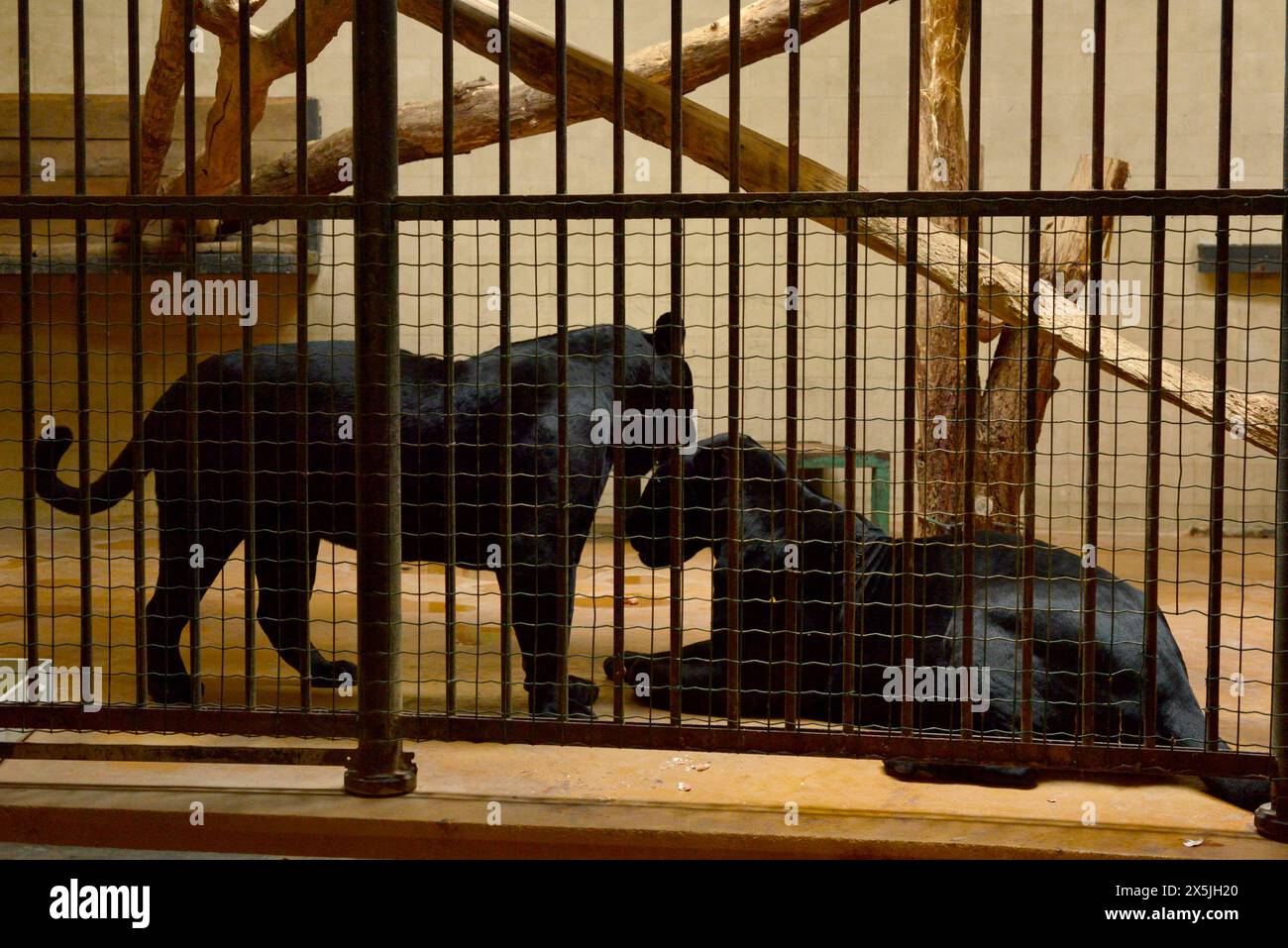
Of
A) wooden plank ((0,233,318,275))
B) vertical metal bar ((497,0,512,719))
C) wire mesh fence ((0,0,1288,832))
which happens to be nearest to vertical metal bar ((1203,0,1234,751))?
wire mesh fence ((0,0,1288,832))

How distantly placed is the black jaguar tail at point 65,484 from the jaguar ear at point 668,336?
1560 mm

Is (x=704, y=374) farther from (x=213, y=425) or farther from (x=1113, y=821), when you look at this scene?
(x=1113, y=821)

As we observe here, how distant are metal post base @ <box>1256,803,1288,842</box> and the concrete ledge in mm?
36

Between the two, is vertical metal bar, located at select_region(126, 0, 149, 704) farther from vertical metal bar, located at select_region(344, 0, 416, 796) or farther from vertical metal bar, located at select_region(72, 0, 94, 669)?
vertical metal bar, located at select_region(344, 0, 416, 796)

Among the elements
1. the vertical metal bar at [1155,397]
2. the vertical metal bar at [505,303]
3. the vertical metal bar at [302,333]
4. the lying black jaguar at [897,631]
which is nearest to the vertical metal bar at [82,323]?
the vertical metal bar at [302,333]

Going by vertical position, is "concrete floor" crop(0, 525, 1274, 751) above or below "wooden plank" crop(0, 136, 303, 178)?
below

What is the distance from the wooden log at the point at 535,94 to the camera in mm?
5699

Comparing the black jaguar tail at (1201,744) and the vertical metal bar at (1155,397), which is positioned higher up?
the vertical metal bar at (1155,397)

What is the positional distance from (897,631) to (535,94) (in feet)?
9.87

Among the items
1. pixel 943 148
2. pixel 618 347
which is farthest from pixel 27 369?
pixel 943 148

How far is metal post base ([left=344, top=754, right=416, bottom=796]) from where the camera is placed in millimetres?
3488

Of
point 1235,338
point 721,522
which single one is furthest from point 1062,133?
point 721,522

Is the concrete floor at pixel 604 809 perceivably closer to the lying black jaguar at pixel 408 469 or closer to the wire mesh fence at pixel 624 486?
the wire mesh fence at pixel 624 486

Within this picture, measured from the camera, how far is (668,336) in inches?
179
